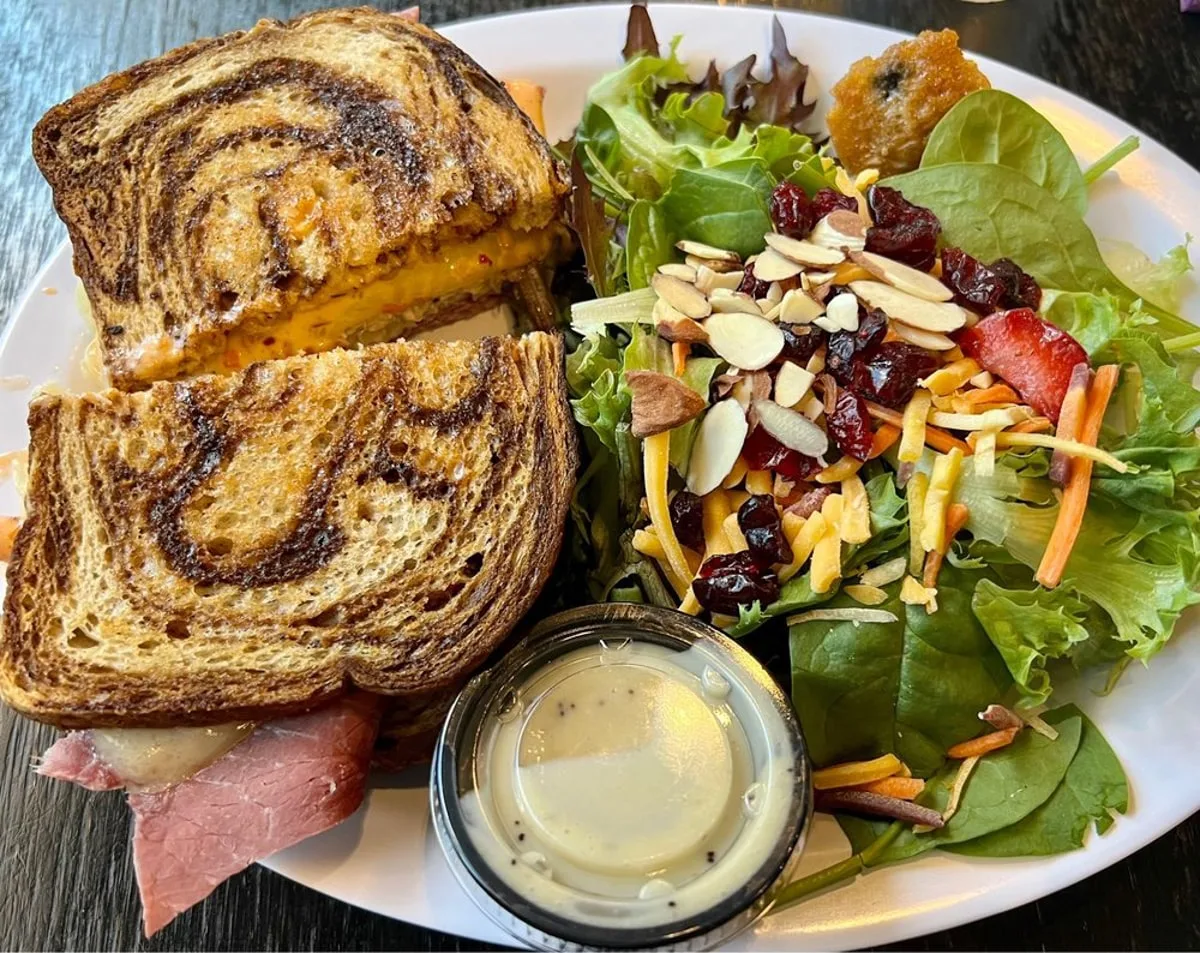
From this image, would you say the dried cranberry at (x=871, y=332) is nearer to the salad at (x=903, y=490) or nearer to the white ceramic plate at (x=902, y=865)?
the salad at (x=903, y=490)

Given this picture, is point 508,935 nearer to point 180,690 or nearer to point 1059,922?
point 180,690

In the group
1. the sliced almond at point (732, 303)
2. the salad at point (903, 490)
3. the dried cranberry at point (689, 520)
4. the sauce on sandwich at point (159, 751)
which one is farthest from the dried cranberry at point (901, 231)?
the sauce on sandwich at point (159, 751)

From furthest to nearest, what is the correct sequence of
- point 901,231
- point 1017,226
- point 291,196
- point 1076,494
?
point 291,196 → point 1017,226 → point 901,231 → point 1076,494

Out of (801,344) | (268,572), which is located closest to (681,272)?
(801,344)

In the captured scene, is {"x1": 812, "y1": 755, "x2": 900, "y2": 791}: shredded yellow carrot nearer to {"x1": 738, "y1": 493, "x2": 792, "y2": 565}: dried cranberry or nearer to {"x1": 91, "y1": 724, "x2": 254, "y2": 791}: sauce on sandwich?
{"x1": 738, "y1": 493, "x2": 792, "y2": 565}: dried cranberry

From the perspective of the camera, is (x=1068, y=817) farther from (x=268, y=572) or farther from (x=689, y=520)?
(x=268, y=572)

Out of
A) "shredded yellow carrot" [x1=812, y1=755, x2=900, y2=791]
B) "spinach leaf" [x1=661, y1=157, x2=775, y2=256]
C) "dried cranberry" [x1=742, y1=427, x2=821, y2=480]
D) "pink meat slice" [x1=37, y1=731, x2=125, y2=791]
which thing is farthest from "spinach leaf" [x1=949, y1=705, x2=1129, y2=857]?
"pink meat slice" [x1=37, y1=731, x2=125, y2=791]
